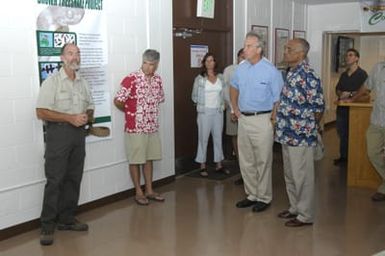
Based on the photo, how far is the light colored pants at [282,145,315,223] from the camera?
12.9ft

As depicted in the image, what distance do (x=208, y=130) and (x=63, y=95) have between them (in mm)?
2372

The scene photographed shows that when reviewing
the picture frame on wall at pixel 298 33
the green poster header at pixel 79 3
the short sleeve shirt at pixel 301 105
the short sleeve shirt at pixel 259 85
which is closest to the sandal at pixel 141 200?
the short sleeve shirt at pixel 259 85

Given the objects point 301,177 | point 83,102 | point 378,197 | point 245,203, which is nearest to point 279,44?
point 378,197

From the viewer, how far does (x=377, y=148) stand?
191 inches

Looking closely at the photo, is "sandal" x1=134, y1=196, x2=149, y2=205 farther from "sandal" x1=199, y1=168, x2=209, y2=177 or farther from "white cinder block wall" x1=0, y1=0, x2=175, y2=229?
"sandal" x1=199, y1=168, x2=209, y2=177

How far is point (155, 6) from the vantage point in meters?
5.17

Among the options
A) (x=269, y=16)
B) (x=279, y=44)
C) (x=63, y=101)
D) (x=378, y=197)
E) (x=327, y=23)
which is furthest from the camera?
(x=327, y=23)

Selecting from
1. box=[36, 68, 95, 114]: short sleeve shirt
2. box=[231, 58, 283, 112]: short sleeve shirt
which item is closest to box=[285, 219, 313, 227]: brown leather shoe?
box=[231, 58, 283, 112]: short sleeve shirt

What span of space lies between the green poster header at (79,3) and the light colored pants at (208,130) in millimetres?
1881

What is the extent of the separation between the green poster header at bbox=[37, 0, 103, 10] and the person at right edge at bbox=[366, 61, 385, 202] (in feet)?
9.15

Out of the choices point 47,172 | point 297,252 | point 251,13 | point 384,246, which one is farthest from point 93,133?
point 251,13

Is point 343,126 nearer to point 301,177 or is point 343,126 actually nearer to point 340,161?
point 340,161

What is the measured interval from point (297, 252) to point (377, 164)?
6.07ft

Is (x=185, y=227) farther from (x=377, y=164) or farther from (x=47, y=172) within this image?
(x=377, y=164)
